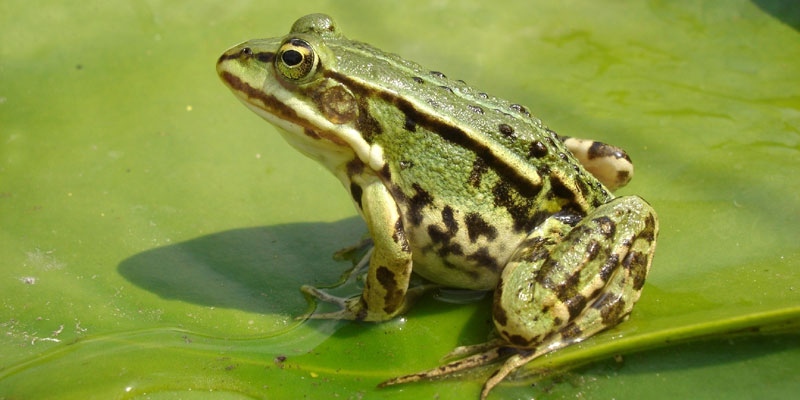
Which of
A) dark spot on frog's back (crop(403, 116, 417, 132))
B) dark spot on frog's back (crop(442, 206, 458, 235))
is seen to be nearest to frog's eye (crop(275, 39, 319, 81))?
dark spot on frog's back (crop(403, 116, 417, 132))

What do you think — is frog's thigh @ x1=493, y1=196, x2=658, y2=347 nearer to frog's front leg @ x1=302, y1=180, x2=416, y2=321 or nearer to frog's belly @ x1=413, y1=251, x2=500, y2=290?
frog's belly @ x1=413, y1=251, x2=500, y2=290

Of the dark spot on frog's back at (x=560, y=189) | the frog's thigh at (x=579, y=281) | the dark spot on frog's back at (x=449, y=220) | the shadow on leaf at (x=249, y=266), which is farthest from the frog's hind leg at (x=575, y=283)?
the shadow on leaf at (x=249, y=266)

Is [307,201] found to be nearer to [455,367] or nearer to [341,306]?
[341,306]

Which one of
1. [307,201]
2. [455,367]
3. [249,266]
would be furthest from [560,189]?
[249,266]

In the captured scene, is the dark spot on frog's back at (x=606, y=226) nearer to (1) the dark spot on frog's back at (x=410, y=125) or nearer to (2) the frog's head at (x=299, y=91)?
(1) the dark spot on frog's back at (x=410, y=125)

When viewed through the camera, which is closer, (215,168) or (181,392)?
(181,392)

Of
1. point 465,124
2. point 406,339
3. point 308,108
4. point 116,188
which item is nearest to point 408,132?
point 465,124

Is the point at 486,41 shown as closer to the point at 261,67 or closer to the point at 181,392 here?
the point at 261,67
